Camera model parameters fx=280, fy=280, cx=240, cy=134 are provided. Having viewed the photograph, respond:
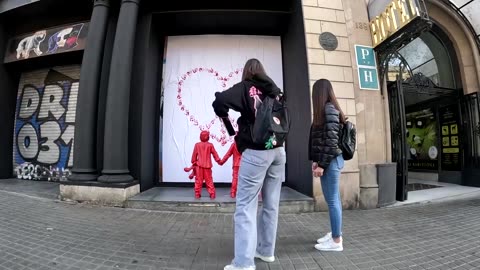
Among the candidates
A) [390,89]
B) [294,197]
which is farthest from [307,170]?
[390,89]

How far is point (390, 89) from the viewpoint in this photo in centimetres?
655

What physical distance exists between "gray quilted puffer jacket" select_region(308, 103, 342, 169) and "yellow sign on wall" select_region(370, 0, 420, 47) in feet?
10.1

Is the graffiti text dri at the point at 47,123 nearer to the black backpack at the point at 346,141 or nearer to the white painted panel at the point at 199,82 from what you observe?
the white painted panel at the point at 199,82

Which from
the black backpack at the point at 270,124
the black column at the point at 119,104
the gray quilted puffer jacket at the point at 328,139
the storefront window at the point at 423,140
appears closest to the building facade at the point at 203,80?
the black column at the point at 119,104

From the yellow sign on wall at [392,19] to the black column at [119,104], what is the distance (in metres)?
5.29

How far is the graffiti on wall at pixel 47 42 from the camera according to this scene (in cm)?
739

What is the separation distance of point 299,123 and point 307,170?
3.77 feet

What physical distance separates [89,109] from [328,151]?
5.25 metres

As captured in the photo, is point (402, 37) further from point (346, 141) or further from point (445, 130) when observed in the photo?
point (445, 130)

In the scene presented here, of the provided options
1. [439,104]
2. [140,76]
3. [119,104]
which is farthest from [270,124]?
[439,104]

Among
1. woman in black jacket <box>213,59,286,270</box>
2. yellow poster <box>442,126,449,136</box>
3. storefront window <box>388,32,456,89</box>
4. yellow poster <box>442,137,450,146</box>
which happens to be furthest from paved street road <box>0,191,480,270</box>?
storefront window <box>388,32,456,89</box>

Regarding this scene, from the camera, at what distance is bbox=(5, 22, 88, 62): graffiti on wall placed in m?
7.39

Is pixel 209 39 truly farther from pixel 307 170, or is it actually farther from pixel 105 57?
pixel 307 170

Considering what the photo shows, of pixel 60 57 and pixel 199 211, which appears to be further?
pixel 60 57
